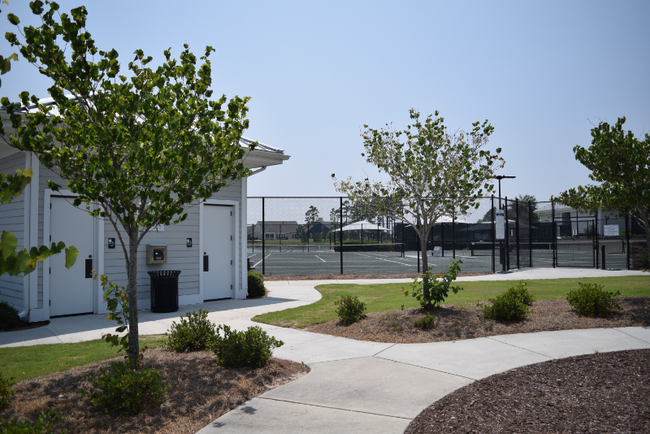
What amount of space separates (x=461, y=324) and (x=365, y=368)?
2.77 m

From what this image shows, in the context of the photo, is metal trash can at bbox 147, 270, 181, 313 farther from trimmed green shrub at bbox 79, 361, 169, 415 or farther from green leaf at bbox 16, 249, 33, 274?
green leaf at bbox 16, 249, 33, 274

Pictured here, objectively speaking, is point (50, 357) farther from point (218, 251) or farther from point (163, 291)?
point (218, 251)

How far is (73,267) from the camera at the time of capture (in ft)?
32.2

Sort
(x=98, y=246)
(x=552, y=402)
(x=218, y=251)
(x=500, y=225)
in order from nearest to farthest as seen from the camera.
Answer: (x=552, y=402) < (x=98, y=246) < (x=218, y=251) < (x=500, y=225)

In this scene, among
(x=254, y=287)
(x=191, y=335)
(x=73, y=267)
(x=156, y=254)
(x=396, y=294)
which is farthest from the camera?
(x=254, y=287)

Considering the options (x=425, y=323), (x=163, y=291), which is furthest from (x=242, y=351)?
(x=163, y=291)

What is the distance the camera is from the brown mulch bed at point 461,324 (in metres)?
7.30

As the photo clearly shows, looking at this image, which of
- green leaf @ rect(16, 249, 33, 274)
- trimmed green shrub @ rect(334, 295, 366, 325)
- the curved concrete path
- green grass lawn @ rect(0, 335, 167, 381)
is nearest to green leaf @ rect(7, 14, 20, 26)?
green leaf @ rect(16, 249, 33, 274)

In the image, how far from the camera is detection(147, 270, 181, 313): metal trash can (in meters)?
10.4

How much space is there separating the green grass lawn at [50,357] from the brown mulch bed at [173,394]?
40 centimetres

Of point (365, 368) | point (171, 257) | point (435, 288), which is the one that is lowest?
point (365, 368)

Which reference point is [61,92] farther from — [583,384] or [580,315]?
[580,315]

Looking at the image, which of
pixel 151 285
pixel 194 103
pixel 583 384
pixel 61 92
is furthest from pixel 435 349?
pixel 151 285

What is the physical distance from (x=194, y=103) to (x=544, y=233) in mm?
43522
